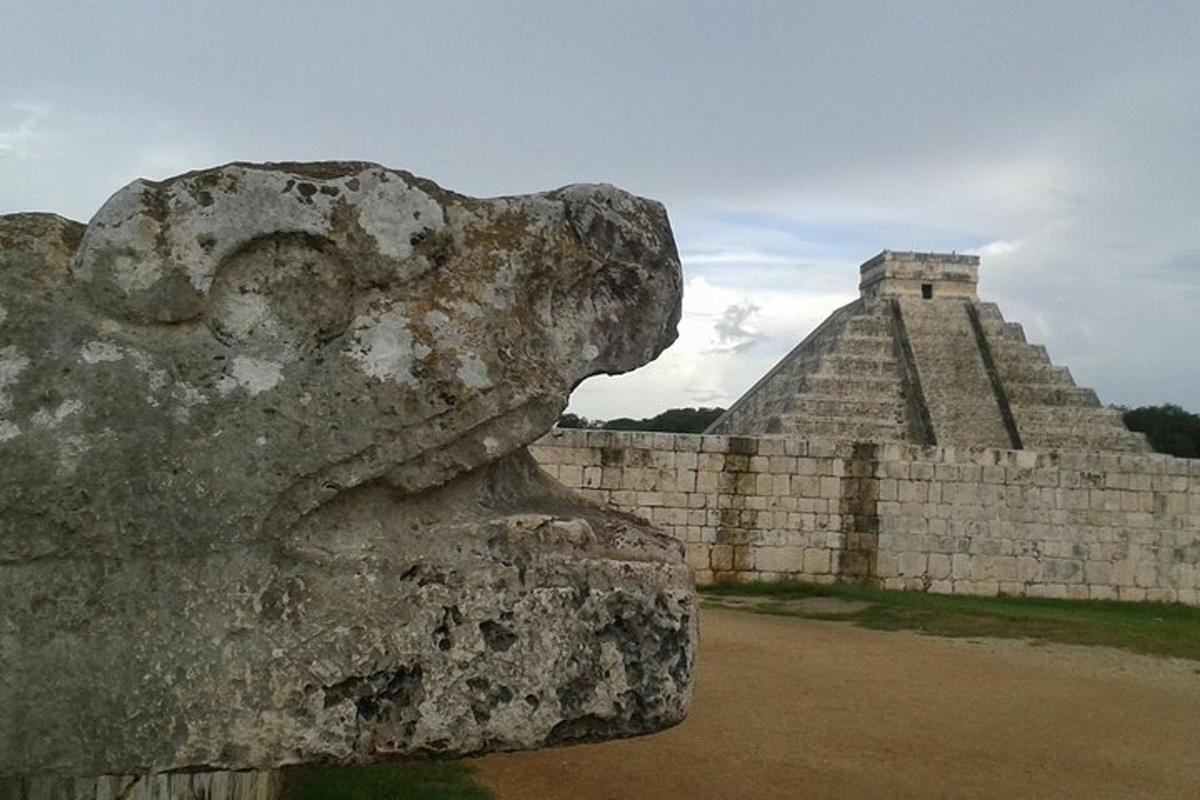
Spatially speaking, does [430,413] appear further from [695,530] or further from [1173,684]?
[695,530]

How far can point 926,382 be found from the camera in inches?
948

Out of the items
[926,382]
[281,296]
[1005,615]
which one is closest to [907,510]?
[1005,615]

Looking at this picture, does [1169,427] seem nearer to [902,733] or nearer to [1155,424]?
[1155,424]

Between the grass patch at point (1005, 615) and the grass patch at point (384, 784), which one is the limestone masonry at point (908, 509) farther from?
the grass patch at point (384, 784)

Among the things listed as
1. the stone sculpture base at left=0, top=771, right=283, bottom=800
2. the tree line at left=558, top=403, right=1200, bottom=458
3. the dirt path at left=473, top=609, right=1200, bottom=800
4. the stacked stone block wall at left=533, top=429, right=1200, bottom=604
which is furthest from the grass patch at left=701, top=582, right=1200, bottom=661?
the tree line at left=558, top=403, right=1200, bottom=458

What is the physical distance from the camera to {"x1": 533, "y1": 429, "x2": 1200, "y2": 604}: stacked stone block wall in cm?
1591

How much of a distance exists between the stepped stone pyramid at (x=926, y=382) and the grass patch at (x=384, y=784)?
15010 mm

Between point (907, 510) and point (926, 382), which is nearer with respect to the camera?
point (907, 510)

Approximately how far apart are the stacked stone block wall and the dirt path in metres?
4.61

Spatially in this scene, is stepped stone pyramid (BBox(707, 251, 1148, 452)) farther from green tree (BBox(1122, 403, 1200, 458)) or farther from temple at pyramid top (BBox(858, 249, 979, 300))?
green tree (BBox(1122, 403, 1200, 458))

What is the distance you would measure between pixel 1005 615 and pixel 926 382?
35.5ft

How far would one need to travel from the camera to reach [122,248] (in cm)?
192

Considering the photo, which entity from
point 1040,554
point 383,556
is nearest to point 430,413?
point 383,556

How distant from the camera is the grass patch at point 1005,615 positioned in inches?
488
